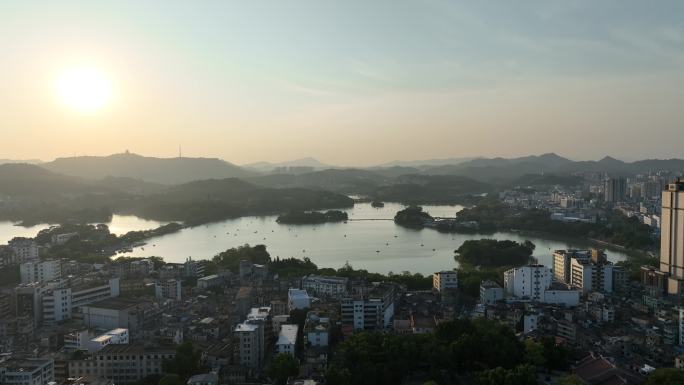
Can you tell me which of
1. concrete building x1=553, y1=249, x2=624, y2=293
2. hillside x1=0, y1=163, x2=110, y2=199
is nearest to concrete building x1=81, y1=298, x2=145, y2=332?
concrete building x1=553, y1=249, x2=624, y2=293

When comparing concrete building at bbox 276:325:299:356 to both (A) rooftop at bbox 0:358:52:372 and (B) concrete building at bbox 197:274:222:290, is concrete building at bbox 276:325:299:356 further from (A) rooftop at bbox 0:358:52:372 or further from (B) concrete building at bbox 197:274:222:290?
(B) concrete building at bbox 197:274:222:290

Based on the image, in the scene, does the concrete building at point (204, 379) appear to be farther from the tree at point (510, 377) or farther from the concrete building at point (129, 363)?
the tree at point (510, 377)

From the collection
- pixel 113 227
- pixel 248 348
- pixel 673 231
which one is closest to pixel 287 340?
pixel 248 348

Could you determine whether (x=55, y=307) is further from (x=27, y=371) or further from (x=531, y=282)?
(x=531, y=282)

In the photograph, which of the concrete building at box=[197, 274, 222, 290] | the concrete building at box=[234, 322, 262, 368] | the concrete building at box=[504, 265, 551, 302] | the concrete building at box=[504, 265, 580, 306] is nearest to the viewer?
the concrete building at box=[234, 322, 262, 368]

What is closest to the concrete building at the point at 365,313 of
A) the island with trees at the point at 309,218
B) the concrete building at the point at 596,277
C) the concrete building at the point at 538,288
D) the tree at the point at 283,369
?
the tree at the point at 283,369

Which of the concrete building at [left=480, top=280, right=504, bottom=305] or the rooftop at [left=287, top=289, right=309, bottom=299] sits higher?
the rooftop at [left=287, top=289, right=309, bottom=299]
